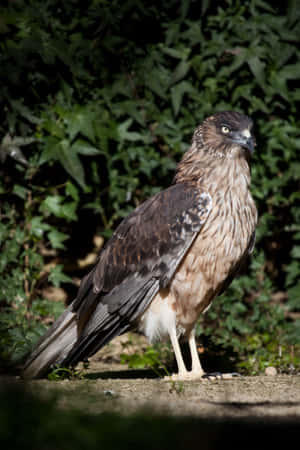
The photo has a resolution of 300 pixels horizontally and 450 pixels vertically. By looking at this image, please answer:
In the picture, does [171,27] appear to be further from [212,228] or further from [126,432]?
[126,432]

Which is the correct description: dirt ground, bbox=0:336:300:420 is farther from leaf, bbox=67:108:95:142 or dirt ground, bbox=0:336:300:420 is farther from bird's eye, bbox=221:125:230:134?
leaf, bbox=67:108:95:142

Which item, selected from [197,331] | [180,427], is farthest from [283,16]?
[180,427]

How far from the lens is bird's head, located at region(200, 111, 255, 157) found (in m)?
4.08

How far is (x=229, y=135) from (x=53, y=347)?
207cm

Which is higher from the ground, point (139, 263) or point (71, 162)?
point (71, 162)

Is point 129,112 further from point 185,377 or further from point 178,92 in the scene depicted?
point 185,377

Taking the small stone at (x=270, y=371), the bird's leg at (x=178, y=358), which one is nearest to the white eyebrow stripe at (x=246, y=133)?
the bird's leg at (x=178, y=358)

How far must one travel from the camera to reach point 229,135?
416 cm

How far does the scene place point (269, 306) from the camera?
5996 millimetres

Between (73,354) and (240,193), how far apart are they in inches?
66.7

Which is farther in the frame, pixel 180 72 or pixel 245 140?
pixel 180 72

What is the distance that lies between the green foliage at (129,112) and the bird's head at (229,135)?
1.39 meters

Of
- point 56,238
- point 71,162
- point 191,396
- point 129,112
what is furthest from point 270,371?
point 129,112

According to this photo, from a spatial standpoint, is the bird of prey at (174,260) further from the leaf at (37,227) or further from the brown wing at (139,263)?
the leaf at (37,227)
